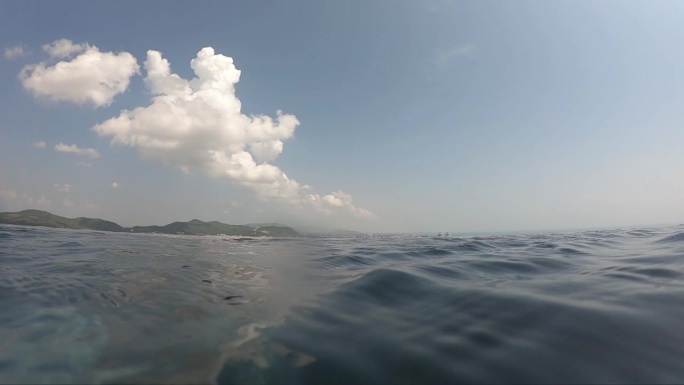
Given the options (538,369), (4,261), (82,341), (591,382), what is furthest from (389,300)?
(4,261)

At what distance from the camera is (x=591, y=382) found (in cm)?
385

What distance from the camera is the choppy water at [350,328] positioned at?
422 centimetres

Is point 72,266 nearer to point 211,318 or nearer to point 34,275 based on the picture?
point 34,275

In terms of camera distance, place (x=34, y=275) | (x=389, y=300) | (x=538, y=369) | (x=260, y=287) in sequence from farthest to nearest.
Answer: (x=34, y=275), (x=260, y=287), (x=389, y=300), (x=538, y=369)

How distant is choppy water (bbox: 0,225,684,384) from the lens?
4223 mm

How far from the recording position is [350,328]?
5.72 meters

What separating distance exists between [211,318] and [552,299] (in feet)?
24.0

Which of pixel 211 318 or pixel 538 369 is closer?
pixel 538 369

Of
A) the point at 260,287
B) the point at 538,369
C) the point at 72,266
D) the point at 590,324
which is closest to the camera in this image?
the point at 538,369

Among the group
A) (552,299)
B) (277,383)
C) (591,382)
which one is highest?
(552,299)

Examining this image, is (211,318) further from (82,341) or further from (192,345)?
(82,341)

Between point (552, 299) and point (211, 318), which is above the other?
point (552, 299)

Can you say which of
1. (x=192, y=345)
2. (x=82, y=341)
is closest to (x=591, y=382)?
(x=192, y=345)

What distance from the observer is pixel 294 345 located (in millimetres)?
5035
